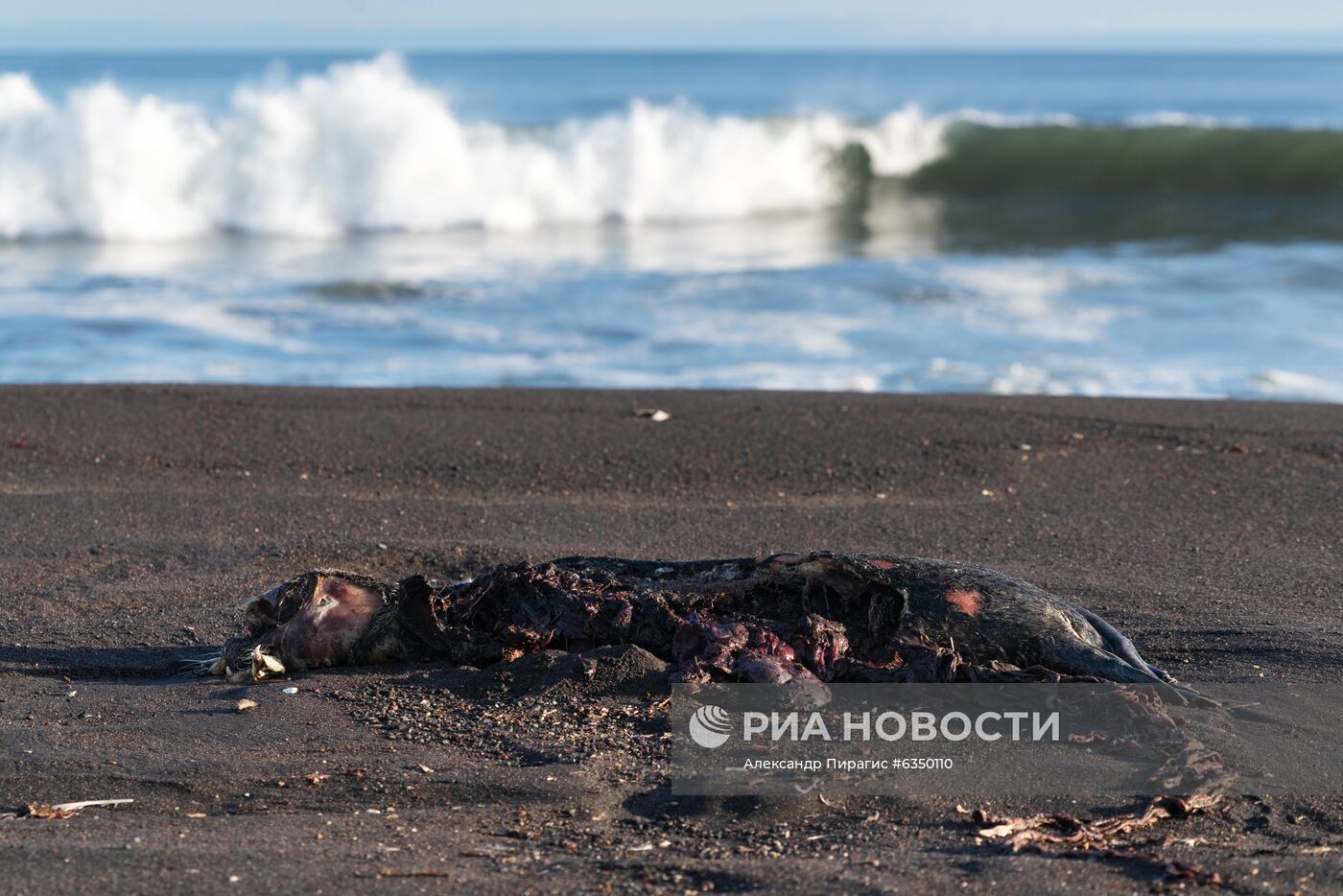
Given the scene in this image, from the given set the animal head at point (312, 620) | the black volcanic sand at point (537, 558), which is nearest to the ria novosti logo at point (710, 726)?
the black volcanic sand at point (537, 558)

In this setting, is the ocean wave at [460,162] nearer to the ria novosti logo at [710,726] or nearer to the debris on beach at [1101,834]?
the ria novosti logo at [710,726]

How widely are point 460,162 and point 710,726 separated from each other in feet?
68.2

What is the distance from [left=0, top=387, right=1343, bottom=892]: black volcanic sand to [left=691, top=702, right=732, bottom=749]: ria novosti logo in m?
0.12

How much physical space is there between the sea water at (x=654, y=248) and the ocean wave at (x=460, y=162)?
6 cm

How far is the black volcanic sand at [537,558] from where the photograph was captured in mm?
3246

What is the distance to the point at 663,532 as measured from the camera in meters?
6.40

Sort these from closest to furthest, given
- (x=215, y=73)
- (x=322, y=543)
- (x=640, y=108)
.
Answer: (x=322, y=543)
(x=640, y=108)
(x=215, y=73)

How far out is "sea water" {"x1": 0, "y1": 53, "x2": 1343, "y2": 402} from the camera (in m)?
11.3

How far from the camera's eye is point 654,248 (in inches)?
758

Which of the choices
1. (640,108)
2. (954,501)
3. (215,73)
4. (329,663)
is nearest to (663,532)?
(954,501)

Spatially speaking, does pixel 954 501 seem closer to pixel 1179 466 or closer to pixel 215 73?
pixel 1179 466

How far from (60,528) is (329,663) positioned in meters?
2.35

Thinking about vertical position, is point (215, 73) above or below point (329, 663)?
above

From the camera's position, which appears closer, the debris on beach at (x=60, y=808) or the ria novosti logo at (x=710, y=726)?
the debris on beach at (x=60, y=808)
